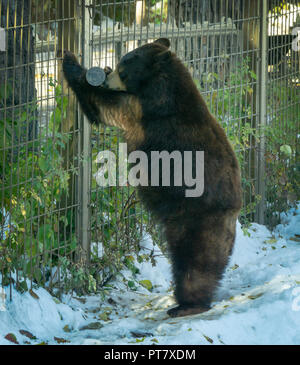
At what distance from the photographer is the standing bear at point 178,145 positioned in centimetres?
524

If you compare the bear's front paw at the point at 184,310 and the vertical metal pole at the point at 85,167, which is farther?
the vertical metal pole at the point at 85,167

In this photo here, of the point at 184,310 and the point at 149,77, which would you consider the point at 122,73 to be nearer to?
the point at 149,77

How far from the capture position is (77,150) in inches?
225

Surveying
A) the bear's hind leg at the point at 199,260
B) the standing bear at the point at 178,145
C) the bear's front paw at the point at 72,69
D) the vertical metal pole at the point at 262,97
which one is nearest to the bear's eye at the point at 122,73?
the standing bear at the point at 178,145

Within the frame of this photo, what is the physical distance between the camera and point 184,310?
535 centimetres

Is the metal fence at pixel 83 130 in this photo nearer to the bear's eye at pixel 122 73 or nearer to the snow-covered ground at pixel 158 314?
the snow-covered ground at pixel 158 314

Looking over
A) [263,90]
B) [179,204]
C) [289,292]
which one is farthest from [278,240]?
[179,204]

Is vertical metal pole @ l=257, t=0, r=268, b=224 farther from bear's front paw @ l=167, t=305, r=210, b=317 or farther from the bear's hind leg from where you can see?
bear's front paw @ l=167, t=305, r=210, b=317

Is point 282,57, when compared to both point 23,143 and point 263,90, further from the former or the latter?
point 23,143

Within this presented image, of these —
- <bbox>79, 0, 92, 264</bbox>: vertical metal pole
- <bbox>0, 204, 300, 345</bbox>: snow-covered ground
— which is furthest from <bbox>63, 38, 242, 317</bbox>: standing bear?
<bbox>0, 204, 300, 345</bbox>: snow-covered ground

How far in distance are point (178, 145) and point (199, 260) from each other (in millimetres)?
946

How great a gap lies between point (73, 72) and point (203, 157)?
1.28m

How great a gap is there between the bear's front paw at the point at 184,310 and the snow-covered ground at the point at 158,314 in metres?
0.06

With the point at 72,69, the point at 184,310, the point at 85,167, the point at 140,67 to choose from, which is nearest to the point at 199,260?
the point at 184,310
